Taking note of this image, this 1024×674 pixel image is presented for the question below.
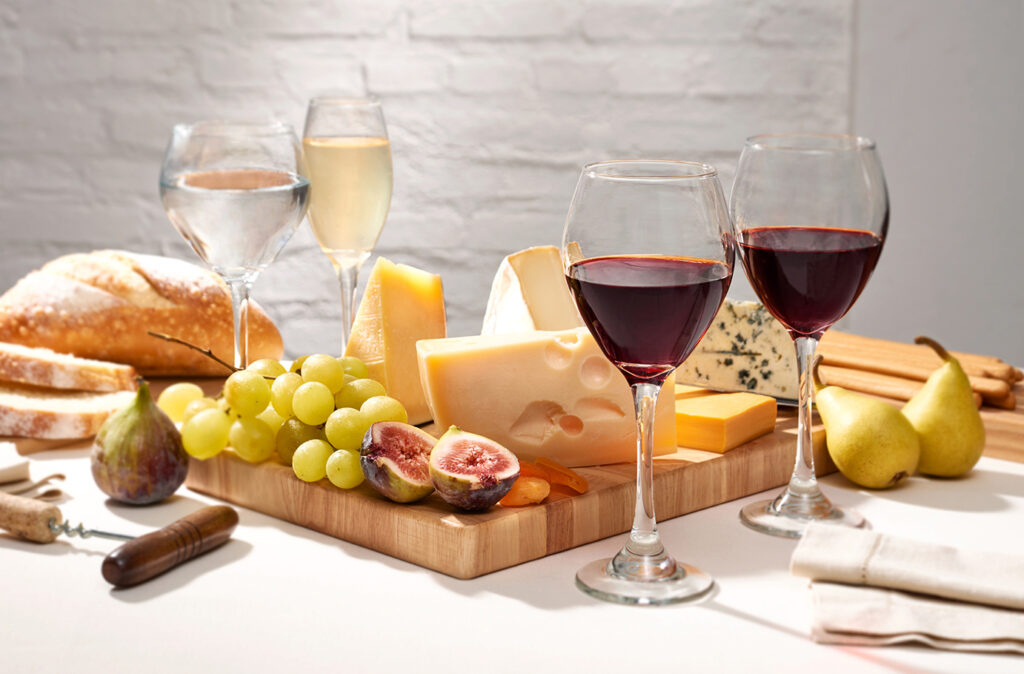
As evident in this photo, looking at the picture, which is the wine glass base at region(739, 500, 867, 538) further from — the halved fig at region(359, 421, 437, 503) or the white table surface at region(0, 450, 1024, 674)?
the halved fig at region(359, 421, 437, 503)

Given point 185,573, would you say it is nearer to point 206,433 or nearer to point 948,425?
point 206,433

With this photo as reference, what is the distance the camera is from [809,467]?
1.15 metres

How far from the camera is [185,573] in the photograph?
102 centimetres

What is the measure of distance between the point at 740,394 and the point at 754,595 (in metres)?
0.43

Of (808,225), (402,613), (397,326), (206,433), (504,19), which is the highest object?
(504,19)

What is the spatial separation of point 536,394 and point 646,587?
0.28 metres

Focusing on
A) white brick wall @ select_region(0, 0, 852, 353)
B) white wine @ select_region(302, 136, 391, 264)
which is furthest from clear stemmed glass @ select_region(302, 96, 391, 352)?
white brick wall @ select_region(0, 0, 852, 353)

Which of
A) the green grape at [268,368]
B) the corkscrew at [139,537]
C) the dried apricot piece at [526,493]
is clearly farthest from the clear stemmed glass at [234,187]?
the dried apricot piece at [526,493]

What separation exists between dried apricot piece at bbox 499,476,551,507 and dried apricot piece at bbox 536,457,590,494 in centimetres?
3

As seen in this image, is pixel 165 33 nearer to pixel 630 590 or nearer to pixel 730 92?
pixel 730 92

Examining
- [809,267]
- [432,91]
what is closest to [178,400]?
[809,267]

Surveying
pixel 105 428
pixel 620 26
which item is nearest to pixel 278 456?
pixel 105 428

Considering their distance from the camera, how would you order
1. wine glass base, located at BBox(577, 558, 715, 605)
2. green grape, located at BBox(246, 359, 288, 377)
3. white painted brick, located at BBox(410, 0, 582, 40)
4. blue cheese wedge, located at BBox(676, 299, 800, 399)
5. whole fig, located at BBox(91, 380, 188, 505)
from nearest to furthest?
1. wine glass base, located at BBox(577, 558, 715, 605)
2. whole fig, located at BBox(91, 380, 188, 505)
3. green grape, located at BBox(246, 359, 288, 377)
4. blue cheese wedge, located at BBox(676, 299, 800, 399)
5. white painted brick, located at BBox(410, 0, 582, 40)

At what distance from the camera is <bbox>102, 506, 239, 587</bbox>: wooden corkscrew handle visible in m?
0.96
